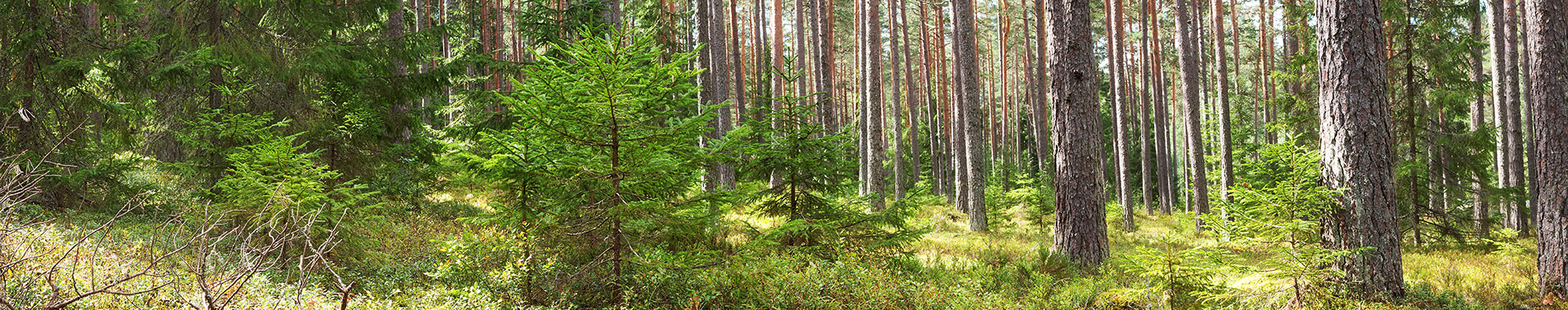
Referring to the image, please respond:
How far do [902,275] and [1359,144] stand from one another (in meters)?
3.98

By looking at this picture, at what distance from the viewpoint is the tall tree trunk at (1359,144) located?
6078 mm

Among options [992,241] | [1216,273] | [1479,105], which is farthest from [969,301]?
[1479,105]

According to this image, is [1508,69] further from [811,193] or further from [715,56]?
[715,56]

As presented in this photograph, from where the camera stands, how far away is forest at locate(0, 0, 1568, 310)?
5.57 m

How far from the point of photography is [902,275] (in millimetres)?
7766

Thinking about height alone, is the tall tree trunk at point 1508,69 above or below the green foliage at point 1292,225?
above

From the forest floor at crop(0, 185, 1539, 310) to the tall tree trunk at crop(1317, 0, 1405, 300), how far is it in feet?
1.57

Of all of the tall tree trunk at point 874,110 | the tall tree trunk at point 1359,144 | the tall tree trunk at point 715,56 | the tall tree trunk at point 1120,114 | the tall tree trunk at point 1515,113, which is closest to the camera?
the tall tree trunk at point 1359,144

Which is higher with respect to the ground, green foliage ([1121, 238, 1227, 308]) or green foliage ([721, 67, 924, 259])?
green foliage ([721, 67, 924, 259])

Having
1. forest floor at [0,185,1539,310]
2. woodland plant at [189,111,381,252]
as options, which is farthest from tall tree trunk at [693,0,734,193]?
woodland plant at [189,111,381,252]

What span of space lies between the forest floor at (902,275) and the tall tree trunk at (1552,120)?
642mm

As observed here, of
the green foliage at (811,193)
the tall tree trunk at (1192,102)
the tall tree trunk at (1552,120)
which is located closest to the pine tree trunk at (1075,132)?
the green foliage at (811,193)

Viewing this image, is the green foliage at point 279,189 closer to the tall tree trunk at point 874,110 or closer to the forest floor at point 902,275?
the forest floor at point 902,275

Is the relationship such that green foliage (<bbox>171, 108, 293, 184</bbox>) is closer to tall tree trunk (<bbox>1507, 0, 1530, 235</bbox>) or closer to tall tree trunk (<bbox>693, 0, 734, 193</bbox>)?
tall tree trunk (<bbox>693, 0, 734, 193</bbox>)
